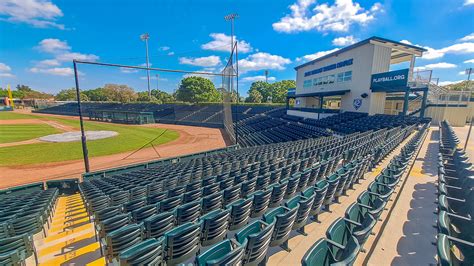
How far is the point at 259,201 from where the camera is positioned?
454 centimetres

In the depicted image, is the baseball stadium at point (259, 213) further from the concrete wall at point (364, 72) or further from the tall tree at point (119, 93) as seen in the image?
the tall tree at point (119, 93)

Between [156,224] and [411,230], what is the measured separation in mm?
5046

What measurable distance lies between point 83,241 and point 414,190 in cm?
905

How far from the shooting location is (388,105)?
97.1 feet

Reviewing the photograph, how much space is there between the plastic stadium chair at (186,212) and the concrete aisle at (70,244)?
153 cm

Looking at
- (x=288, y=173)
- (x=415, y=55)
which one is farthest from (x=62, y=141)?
(x=415, y=55)

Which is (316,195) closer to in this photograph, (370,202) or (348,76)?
(370,202)

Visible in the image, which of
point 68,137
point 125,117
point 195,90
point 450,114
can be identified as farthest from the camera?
point 195,90

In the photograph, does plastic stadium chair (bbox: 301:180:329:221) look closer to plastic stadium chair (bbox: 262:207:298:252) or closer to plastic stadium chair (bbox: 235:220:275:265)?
plastic stadium chair (bbox: 262:207:298:252)

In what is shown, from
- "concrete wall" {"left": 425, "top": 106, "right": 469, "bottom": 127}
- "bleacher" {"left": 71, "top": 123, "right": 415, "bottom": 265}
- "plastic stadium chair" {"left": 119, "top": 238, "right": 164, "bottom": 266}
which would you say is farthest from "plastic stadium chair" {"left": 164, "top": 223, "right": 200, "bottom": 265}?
"concrete wall" {"left": 425, "top": 106, "right": 469, "bottom": 127}

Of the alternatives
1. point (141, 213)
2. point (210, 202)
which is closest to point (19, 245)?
point (141, 213)

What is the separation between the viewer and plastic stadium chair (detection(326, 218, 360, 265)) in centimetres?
224

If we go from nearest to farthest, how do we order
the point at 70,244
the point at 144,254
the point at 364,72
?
the point at 144,254, the point at 70,244, the point at 364,72

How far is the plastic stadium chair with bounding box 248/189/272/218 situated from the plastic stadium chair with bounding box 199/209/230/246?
3.39 feet
